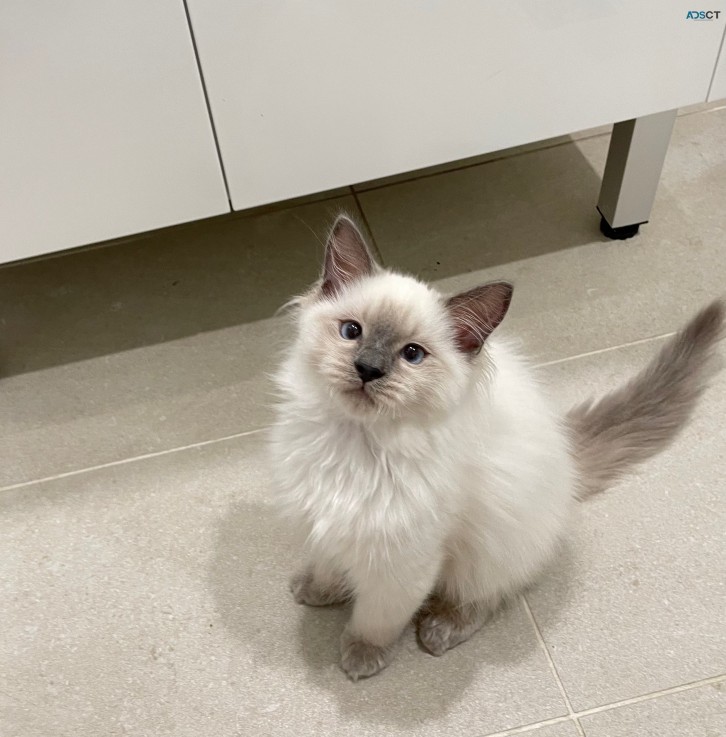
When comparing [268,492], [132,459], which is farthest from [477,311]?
[132,459]

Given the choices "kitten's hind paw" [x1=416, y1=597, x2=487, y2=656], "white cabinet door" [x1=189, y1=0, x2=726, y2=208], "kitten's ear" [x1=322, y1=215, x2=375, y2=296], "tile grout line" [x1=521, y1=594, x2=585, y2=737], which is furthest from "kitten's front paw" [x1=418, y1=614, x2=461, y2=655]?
"white cabinet door" [x1=189, y1=0, x2=726, y2=208]

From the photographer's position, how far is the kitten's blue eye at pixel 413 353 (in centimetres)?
84

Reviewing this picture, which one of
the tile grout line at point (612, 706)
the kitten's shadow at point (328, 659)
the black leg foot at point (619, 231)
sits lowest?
the tile grout line at point (612, 706)

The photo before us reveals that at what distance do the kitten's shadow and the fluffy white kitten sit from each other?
A: 0.03 meters

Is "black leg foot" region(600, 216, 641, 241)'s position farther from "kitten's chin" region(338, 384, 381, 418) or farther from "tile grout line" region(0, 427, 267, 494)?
"kitten's chin" region(338, 384, 381, 418)

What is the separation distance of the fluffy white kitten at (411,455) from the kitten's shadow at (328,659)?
0.10ft

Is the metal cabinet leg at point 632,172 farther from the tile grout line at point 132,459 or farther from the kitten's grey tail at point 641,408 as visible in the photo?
the tile grout line at point 132,459

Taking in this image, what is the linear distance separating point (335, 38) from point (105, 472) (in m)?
0.83

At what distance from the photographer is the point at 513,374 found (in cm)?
101

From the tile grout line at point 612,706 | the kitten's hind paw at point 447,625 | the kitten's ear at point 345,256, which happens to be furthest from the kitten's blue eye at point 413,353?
the tile grout line at point 612,706

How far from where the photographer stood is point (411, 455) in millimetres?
886

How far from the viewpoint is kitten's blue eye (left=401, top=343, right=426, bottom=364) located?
84 centimetres

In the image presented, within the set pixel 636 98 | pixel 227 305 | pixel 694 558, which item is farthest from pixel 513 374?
pixel 227 305

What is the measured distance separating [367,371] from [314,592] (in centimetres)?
50
